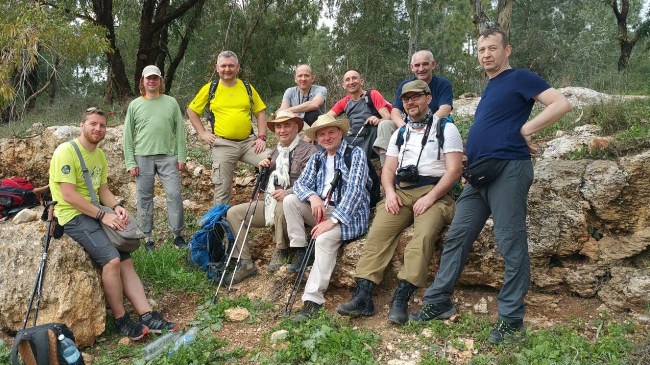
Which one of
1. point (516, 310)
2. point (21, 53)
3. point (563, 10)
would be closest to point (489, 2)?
→ point (563, 10)

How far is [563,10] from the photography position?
24516mm

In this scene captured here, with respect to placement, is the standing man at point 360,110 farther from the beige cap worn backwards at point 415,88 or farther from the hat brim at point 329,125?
the beige cap worn backwards at point 415,88

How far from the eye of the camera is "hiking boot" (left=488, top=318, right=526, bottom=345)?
11.9 ft

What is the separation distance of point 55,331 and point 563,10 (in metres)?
26.9

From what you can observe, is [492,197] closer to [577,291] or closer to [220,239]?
[577,291]

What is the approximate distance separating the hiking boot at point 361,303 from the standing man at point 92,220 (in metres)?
1.57

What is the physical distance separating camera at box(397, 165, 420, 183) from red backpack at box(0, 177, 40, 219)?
3.83 meters

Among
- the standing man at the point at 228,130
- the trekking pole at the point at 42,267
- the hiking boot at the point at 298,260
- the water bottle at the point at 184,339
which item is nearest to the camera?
the water bottle at the point at 184,339

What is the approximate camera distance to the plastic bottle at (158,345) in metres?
4.07

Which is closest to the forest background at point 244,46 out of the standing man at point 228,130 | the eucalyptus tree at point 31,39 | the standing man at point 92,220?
the eucalyptus tree at point 31,39

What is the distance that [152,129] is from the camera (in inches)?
227

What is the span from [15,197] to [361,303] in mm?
3790

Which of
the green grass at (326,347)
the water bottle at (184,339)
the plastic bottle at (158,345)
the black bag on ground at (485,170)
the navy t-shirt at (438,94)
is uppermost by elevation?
the navy t-shirt at (438,94)

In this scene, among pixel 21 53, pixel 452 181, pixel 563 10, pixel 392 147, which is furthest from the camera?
pixel 563 10
